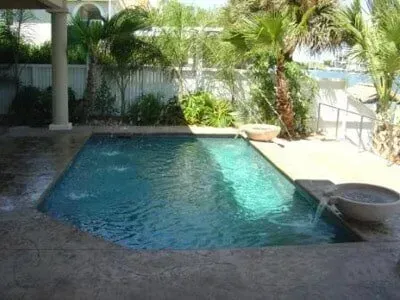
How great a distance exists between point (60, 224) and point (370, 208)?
11.0 ft

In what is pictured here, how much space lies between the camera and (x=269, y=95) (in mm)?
11852

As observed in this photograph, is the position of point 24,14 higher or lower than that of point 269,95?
higher

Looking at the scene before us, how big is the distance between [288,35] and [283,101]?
153 centimetres

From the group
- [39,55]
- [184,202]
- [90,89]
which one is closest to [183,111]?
[90,89]

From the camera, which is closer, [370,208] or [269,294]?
[269,294]

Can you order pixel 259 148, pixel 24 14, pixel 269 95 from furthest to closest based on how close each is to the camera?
pixel 24 14 < pixel 269 95 < pixel 259 148

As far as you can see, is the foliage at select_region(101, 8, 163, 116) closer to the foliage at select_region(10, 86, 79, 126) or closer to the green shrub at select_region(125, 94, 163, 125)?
the green shrub at select_region(125, 94, 163, 125)

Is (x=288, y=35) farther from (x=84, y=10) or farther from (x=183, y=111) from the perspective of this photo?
(x=84, y=10)

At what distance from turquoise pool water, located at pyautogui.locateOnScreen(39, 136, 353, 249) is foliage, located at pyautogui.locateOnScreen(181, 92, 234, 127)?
8.36 ft

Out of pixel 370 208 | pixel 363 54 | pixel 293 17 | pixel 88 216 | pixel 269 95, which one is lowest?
pixel 88 216

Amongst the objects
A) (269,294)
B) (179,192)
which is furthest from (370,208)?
(179,192)

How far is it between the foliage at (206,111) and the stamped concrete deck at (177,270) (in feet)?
25.6

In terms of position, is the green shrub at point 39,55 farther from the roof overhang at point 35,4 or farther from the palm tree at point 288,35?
the palm tree at point 288,35

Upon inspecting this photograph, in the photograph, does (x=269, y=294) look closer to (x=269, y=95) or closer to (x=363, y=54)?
(x=363, y=54)
